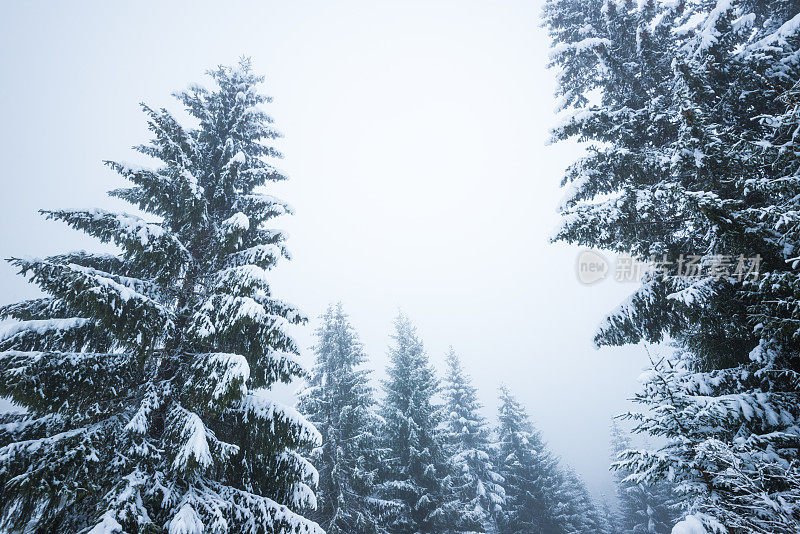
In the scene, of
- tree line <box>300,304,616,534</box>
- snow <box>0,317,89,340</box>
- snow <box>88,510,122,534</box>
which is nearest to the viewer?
snow <box>88,510,122,534</box>

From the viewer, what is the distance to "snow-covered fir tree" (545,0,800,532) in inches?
176

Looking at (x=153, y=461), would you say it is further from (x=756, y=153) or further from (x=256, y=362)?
(x=756, y=153)

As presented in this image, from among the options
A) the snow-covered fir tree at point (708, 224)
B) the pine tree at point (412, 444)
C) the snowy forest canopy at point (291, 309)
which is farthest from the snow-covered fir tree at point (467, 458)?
the snow-covered fir tree at point (708, 224)

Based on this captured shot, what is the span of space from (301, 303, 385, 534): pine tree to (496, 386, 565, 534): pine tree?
1012 cm

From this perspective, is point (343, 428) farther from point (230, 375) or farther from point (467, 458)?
point (230, 375)

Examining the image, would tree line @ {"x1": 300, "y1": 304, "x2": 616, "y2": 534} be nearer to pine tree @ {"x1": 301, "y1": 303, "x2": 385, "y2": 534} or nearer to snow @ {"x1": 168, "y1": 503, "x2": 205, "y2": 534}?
pine tree @ {"x1": 301, "y1": 303, "x2": 385, "y2": 534}

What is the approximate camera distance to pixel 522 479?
22.1 m

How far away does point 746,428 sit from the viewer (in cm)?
481

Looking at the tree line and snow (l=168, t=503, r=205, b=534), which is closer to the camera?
snow (l=168, t=503, r=205, b=534)

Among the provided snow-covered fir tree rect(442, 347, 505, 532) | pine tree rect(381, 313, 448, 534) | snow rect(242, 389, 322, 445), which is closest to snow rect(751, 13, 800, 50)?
snow rect(242, 389, 322, 445)

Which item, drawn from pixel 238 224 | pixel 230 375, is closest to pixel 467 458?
pixel 230 375

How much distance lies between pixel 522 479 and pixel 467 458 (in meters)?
4.10

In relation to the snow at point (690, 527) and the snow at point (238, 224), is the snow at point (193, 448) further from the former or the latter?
the snow at point (690, 527)

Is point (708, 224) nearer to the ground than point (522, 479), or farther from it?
nearer to the ground
